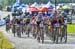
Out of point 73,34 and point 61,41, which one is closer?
point 61,41

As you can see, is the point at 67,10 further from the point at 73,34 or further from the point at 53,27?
the point at 53,27

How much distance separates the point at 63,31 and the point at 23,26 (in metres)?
6.31

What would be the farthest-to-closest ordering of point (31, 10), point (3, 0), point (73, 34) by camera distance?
point (3, 0)
point (31, 10)
point (73, 34)

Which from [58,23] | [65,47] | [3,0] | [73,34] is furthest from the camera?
[3,0]

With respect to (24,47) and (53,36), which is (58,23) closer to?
(53,36)

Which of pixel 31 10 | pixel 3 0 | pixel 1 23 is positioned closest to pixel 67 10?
pixel 31 10

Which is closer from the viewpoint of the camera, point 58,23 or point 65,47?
point 65,47

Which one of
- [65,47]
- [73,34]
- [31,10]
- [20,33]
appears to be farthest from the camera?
[31,10]

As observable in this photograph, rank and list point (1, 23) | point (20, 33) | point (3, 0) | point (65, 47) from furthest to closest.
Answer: point (3, 0) → point (1, 23) → point (20, 33) → point (65, 47)

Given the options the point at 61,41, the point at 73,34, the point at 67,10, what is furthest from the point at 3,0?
the point at 61,41

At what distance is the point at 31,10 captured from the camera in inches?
2259

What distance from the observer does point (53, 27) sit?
979 inches

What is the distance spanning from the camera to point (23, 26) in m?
30.7

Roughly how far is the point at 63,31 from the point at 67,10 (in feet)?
112
